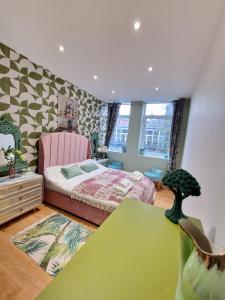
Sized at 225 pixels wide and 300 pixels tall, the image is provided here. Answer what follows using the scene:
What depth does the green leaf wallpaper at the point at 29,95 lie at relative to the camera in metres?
2.38

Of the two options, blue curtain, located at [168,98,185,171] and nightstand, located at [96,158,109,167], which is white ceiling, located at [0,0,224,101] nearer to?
blue curtain, located at [168,98,185,171]

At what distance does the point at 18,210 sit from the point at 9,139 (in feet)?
3.77

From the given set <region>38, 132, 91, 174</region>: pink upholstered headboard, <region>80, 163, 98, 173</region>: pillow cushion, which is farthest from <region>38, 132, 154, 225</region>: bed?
<region>80, 163, 98, 173</region>: pillow cushion

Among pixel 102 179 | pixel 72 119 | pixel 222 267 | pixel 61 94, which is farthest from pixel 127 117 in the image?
pixel 222 267

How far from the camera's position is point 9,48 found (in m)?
2.34

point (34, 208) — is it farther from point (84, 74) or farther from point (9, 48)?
point (84, 74)

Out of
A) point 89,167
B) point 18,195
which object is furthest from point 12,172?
point 89,167

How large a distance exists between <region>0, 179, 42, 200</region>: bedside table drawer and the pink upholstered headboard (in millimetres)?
470

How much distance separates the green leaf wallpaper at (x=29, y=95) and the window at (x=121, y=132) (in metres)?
1.93

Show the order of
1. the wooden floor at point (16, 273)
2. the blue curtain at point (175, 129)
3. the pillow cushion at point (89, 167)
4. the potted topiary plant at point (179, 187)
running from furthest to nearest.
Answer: the blue curtain at point (175, 129), the pillow cushion at point (89, 167), the wooden floor at point (16, 273), the potted topiary plant at point (179, 187)

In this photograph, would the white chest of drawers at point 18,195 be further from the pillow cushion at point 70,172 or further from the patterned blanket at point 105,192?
the patterned blanket at point 105,192

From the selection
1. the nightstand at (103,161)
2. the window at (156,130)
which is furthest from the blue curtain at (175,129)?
the nightstand at (103,161)

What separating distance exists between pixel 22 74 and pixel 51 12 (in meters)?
1.22

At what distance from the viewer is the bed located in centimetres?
233
